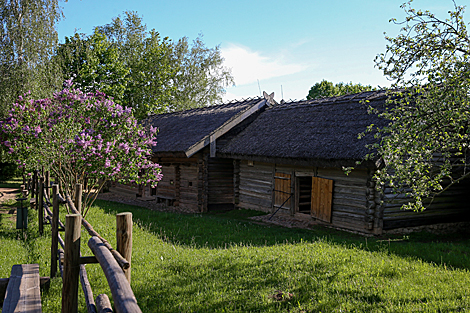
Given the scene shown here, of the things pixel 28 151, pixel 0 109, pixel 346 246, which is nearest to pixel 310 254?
pixel 346 246

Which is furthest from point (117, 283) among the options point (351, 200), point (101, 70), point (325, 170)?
point (101, 70)

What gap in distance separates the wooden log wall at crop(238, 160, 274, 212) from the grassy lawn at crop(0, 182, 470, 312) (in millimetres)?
5300

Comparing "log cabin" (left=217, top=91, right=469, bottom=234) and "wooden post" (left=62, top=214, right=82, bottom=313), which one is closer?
"wooden post" (left=62, top=214, right=82, bottom=313)

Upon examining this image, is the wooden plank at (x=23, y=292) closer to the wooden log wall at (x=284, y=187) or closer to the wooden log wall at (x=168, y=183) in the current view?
the wooden log wall at (x=284, y=187)

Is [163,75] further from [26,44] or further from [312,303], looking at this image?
[312,303]

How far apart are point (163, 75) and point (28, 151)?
870 inches

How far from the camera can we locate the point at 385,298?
512 centimetres

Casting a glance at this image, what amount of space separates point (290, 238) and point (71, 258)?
731 centimetres

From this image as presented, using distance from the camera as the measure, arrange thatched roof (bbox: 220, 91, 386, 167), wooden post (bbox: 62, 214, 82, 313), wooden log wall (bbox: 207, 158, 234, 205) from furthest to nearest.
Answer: wooden log wall (bbox: 207, 158, 234, 205), thatched roof (bbox: 220, 91, 386, 167), wooden post (bbox: 62, 214, 82, 313)

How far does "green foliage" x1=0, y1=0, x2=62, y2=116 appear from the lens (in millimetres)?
14594

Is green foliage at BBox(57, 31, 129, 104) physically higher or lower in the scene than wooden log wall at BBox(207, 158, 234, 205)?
higher

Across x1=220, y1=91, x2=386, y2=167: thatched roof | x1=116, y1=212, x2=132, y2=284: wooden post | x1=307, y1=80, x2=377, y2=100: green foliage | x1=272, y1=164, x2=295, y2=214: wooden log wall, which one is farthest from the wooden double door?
x1=307, y1=80, x2=377, y2=100: green foliage

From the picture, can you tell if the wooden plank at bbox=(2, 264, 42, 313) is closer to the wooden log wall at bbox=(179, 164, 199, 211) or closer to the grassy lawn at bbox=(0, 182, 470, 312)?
the grassy lawn at bbox=(0, 182, 470, 312)

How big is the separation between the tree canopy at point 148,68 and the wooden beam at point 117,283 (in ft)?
71.5
